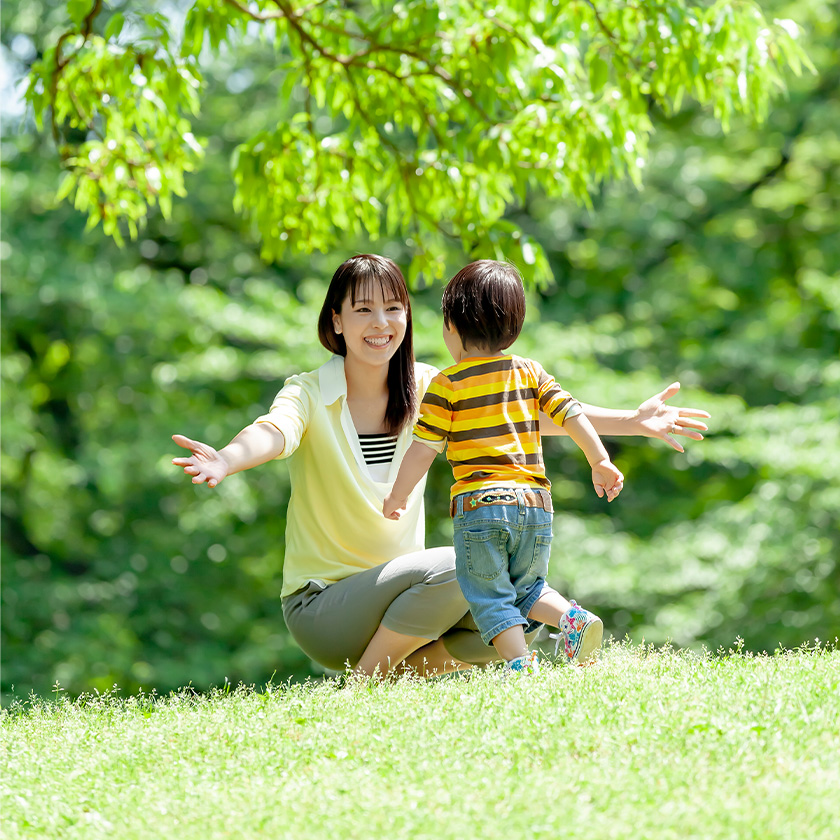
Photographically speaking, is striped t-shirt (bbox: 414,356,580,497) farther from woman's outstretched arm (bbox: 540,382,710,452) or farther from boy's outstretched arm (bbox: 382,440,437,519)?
woman's outstretched arm (bbox: 540,382,710,452)

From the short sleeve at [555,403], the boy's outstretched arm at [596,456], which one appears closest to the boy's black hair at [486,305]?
the short sleeve at [555,403]

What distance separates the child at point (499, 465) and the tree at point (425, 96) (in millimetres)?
1880

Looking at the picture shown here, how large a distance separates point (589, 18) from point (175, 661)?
9.34 m

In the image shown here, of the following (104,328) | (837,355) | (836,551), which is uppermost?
(104,328)

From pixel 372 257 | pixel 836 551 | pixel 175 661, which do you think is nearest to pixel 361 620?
pixel 372 257

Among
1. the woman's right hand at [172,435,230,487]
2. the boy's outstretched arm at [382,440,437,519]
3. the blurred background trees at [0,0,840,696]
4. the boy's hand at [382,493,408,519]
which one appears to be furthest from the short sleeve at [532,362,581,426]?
the blurred background trees at [0,0,840,696]

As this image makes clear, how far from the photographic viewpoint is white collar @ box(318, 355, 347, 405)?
A: 169 inches

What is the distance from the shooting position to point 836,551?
10.7 m

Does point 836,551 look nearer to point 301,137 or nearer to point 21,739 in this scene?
point 301,137

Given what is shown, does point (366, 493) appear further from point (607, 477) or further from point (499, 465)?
point (607, 477)

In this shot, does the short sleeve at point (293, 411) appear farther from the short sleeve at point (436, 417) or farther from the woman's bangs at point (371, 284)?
the short sleeve at point (436, 417)

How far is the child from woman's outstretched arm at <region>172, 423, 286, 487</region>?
0.48m

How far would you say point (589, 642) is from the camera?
3750 millimetres

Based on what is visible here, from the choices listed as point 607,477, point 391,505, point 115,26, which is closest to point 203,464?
point 391,505
